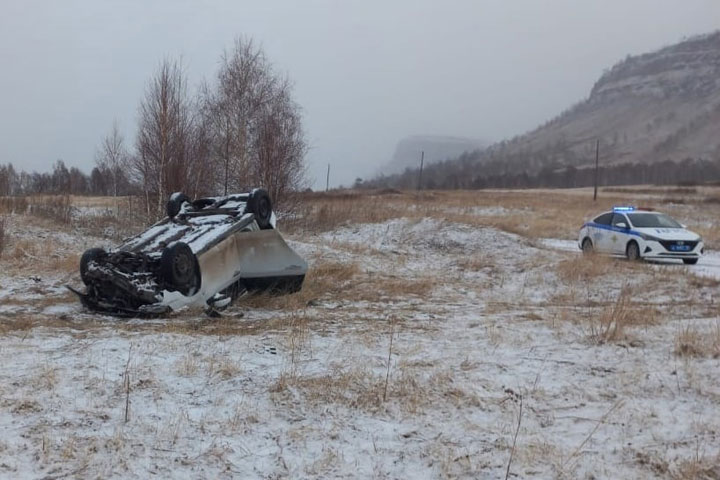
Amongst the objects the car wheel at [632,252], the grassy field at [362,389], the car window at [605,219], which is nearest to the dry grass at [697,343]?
the grassy field at [362,389]

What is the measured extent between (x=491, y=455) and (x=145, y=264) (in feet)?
17.7

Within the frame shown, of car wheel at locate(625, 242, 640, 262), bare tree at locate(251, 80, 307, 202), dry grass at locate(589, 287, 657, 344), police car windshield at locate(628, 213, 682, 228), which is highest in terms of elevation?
bare tree at locate(251, 80, 307, 202)

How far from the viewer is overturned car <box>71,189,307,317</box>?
7230 millimetres

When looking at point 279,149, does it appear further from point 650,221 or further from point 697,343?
point 697,343

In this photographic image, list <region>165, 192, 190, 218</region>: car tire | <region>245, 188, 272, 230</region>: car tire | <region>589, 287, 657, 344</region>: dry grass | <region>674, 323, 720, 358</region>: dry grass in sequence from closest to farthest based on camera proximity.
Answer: <region>674, 323, 720, 358</region>: dry grass < <region>589, 287, 657, 344</region>: dry grass < <region>245, 188, 272, 230</region>: car tire < <region>165, 192, 190, 218</region>: car tire

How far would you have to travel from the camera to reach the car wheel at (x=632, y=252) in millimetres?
16031

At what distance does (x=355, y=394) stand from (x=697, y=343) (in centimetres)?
373

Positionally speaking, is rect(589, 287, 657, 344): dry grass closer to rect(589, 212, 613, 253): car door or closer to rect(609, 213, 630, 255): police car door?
rect(609, 213, 630, 255): police car door

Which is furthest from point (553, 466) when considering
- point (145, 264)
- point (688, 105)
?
point (688, 105)

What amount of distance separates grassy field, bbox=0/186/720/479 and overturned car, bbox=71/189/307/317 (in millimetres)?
305

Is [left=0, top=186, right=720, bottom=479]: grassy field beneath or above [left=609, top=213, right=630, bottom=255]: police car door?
beneath

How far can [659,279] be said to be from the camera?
11.2 m

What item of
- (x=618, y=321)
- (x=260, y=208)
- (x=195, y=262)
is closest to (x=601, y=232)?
(x=618, y=321)

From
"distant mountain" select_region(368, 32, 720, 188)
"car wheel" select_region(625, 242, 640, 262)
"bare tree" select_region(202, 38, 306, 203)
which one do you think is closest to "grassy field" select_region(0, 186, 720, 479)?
"car wheel" select_region(625, 242, 640, 262)
